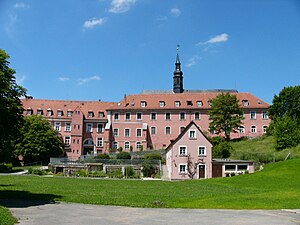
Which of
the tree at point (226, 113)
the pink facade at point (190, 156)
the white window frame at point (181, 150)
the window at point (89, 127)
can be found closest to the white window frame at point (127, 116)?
the window at point (89, 127)

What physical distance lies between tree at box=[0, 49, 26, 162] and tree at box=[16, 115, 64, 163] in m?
43.2

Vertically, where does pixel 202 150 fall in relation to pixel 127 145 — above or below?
below

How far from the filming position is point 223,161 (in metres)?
47.9

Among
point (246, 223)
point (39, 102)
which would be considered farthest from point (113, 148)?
point (246, 223)

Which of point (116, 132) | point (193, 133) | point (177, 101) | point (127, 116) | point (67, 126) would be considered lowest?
point (193, 133)

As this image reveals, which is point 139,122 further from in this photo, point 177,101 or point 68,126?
point 68,126

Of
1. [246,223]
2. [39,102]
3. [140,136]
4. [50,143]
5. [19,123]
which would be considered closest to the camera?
[246,223]

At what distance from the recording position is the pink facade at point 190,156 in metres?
47.8

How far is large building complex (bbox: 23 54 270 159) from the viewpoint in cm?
7281

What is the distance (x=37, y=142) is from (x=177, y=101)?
2954 centimetres

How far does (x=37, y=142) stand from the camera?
62.4 m

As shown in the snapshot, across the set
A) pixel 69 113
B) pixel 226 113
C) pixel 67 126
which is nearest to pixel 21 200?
pixel 226 113

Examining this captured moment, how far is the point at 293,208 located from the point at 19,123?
575 inches

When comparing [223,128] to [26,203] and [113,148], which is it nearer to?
[113,148]
